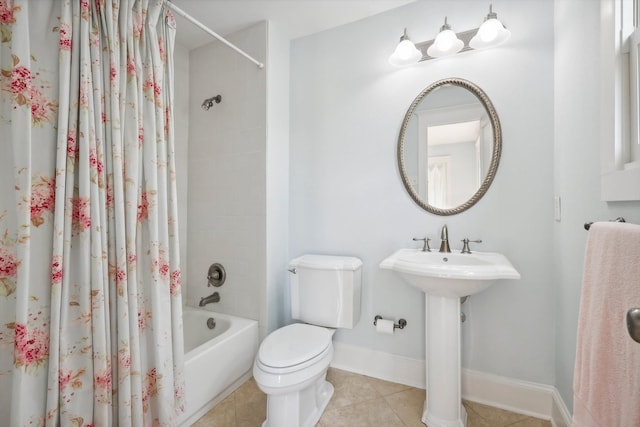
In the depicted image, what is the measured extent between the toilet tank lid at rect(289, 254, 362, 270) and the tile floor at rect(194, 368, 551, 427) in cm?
76

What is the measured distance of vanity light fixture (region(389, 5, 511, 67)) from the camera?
1459mm

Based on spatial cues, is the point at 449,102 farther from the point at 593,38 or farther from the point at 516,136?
the point at 593,38

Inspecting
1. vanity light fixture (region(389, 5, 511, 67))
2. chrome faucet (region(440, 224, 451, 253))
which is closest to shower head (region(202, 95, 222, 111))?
vanity light fixture (region(389, 5, 511, 67))

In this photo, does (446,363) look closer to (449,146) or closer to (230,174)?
(449,146)

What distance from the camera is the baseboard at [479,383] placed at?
147cm

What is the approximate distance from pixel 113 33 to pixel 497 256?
6.62 ft

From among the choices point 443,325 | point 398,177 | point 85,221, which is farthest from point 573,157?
point 85,221

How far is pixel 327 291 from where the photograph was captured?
68.4 inches

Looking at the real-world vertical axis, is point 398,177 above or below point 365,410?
above

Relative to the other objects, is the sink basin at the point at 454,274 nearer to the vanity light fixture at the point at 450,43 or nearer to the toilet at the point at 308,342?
the toilet at the point at 308,342

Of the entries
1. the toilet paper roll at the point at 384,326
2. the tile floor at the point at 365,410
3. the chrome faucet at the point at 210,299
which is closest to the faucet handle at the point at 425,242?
the toilet paper roll at the point at 384,326

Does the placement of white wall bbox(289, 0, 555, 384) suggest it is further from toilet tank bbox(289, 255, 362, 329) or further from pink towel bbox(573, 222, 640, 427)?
pink towel bbox(573, 222, 640, 427)

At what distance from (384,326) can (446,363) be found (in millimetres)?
410

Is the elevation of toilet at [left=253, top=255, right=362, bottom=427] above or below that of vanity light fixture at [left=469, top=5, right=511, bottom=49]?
below
